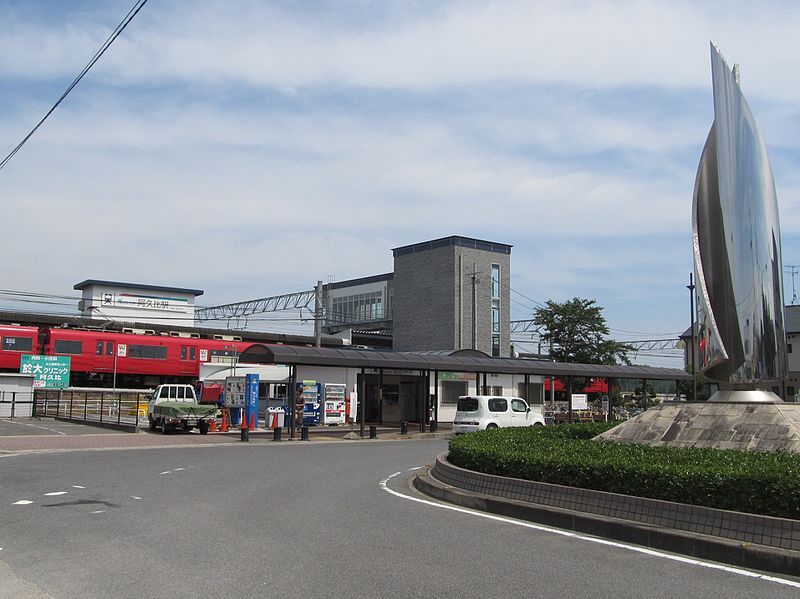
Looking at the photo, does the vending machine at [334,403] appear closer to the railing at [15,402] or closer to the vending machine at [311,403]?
the vending machine at [311,403]

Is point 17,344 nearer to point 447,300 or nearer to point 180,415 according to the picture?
point 180,415

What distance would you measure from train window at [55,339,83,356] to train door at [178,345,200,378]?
18.8 feet

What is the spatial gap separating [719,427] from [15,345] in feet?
120

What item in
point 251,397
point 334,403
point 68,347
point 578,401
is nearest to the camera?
point 251,397

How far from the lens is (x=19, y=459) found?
18594 mm

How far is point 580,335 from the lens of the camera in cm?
5169

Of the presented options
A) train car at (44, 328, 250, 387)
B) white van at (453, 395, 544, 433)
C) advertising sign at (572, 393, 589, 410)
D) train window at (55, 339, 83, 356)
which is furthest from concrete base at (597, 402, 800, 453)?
train window at (55, 339, 83, 356)

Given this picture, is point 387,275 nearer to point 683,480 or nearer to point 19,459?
point 19,459

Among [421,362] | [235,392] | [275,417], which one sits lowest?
[275,417]

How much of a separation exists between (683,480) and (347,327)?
7081 centimetres

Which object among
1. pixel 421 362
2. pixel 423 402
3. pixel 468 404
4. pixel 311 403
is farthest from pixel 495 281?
pixel 468 404

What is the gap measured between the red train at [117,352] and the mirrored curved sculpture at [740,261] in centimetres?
2924

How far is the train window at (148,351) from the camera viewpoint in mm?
43438

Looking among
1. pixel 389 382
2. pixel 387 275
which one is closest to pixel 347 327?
pixel 387 275
